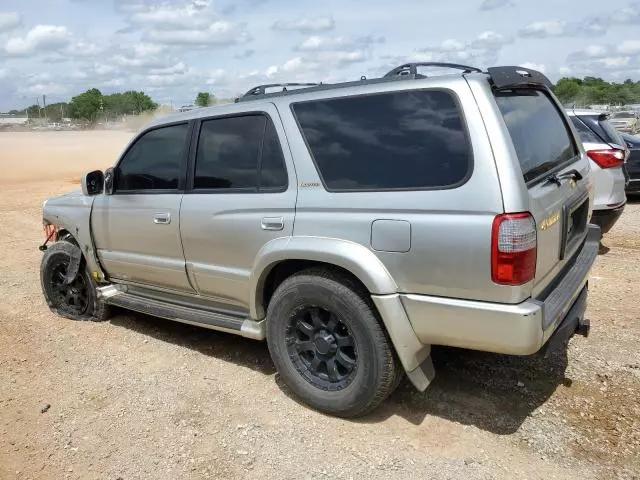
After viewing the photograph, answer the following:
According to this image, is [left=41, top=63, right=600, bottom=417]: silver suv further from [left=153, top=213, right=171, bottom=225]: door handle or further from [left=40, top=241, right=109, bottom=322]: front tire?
[left=40, top=241, right=109, bottom=322]: front tire

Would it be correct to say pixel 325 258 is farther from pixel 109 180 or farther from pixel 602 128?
pixel 602 128

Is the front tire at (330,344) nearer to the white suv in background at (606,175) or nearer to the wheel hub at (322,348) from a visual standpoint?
the wheel hub at (322,348)

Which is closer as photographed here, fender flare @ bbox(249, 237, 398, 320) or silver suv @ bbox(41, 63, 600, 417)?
silver suv @ bbox(41, 63, 600, 417)

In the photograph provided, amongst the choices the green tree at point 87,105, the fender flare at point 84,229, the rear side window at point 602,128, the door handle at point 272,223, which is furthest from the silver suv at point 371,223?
the green tree at point 87,105

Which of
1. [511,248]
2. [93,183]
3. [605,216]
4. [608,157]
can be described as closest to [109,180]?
[93,183]

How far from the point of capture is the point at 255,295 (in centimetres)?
378

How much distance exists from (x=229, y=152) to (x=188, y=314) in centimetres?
123

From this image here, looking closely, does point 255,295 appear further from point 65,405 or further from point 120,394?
point 65,405

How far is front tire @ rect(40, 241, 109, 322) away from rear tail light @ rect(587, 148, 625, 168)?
219 inches

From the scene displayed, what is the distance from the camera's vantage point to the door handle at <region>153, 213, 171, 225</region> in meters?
4.23

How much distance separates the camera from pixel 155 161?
4.46 metres

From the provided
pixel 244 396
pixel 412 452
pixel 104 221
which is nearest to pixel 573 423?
pixel 412 452

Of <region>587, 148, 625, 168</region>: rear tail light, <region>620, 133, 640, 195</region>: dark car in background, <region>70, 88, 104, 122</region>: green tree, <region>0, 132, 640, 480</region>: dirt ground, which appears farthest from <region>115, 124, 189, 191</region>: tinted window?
<region>70, 88, 104, 122</region>: green tree

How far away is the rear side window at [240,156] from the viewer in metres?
3.71
